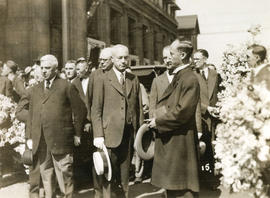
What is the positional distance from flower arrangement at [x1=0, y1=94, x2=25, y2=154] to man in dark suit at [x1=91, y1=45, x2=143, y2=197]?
2.12 metres

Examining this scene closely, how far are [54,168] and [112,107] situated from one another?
43.9 inches

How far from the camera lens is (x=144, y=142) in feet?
17.2

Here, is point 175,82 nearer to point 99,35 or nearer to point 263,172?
point 263,172

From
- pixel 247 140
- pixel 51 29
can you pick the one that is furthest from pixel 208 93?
pixel 51 29

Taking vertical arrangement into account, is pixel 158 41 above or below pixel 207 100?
above

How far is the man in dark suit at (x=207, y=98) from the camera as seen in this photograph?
6.26 meters

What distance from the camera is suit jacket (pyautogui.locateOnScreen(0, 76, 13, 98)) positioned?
7.12m

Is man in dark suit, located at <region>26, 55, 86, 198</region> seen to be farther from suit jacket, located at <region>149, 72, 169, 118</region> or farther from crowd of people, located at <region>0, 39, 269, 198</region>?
suit jacket, located at <region>149, 72, 169, 118</region>

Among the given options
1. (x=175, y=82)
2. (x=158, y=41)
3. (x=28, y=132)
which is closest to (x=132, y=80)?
(x=175, y=82)

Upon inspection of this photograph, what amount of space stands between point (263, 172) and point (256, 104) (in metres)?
0.55

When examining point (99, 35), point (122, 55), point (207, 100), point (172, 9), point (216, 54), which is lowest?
point (207, 100)

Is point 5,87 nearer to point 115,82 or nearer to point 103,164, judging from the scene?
point 115,82

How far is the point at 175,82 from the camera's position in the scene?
4.20 meters

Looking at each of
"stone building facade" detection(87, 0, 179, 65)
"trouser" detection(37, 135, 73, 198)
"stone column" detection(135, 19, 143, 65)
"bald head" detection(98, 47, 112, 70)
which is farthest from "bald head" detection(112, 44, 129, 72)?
"stone column" detection(135, 19, 143, 65)
